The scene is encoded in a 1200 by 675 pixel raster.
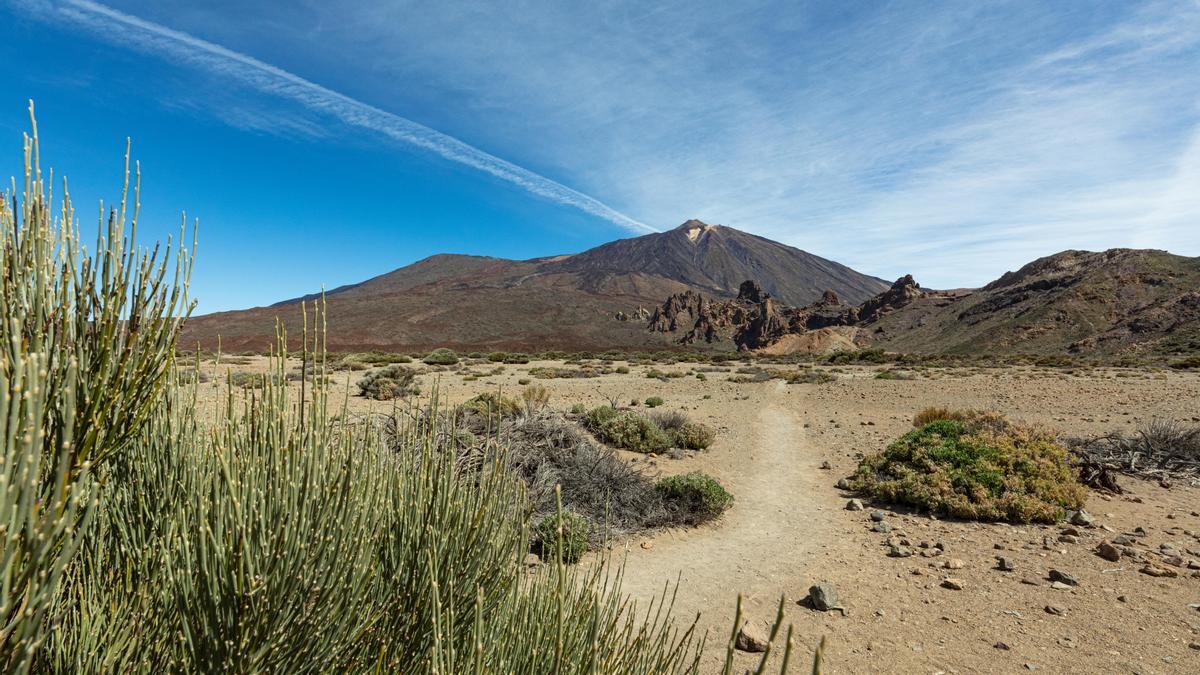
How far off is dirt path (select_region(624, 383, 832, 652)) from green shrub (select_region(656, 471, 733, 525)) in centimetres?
17

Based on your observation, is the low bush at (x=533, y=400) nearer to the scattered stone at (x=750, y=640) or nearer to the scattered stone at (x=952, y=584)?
the scattered stone at (x=750, y=640)

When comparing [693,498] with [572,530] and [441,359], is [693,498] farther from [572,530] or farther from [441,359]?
[441,359]

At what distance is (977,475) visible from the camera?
23.0ft

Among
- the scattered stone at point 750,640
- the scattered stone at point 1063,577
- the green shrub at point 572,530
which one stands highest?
the green shrub at point 572,530

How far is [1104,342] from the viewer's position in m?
46.7

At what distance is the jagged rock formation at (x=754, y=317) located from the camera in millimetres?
68438

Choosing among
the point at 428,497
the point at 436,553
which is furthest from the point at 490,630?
the point at 428,497

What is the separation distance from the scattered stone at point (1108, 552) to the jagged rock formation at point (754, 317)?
199ft

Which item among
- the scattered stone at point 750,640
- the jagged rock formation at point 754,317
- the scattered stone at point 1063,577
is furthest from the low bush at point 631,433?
the jagged rock formation at point 754,317

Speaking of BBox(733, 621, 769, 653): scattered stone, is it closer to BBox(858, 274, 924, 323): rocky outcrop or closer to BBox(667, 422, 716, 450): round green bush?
BBox(667, 422, 716, 450): round green bush

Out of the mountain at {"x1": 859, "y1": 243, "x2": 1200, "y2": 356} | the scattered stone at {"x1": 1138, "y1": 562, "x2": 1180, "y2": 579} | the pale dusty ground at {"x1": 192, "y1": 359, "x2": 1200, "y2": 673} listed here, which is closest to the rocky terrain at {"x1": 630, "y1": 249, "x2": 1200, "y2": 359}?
the mountain at {"x1": 859, "y1": 243, "x2": 1200, "y2": 356}

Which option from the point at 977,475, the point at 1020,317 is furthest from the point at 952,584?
the point at 1020,317

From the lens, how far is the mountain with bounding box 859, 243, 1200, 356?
4584cm

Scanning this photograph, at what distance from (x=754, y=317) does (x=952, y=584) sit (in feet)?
249
